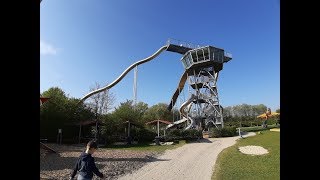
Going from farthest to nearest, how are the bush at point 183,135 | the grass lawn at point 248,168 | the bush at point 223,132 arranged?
the bush at point 223,132, the bush at point 183,135, the grass lawn at point 248,168

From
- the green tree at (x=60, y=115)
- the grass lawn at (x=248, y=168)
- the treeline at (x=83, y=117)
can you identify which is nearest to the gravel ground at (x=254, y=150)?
the grass lawn at (x=248, y=168)

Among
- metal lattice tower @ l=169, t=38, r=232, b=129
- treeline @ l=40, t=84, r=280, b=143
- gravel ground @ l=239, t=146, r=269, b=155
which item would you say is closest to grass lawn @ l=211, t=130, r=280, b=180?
gravel ground @ l=239, t=146, r=269, b=155

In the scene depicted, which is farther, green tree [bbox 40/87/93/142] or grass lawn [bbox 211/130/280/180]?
green tree [bbox 40/87/93/142]

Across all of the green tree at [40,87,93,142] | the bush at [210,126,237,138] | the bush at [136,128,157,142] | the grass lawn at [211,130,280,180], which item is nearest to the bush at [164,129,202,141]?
the bush at [136,128,157,142]

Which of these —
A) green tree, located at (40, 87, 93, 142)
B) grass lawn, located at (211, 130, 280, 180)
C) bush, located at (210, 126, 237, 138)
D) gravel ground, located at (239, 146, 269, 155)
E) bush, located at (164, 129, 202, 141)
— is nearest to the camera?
grass lawn, located at (211, 130, 280, 180)

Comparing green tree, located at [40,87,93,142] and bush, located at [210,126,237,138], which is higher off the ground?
green tree, located at [40,87,93,142]

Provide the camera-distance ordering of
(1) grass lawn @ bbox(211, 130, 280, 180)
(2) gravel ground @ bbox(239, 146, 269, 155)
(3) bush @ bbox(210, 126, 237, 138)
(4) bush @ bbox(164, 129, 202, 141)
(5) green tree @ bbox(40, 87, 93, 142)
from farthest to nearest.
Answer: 1. (3) bush @ bbox(210, 126, 237, 138)
2. (4) bush @ bbox(164, 129, 202, 141)
3. (5) green tree @ bbox(40, 87, 93, 142)
4. (2) gravel ground @ bbox(239, 146, 269, 155)
5. (1) grass lawn @ bbox(211, 130, 280, 180)

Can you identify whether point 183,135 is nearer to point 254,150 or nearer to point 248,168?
point 254,150

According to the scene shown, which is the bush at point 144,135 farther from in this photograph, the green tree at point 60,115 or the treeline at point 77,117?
the green tree at point 60,115

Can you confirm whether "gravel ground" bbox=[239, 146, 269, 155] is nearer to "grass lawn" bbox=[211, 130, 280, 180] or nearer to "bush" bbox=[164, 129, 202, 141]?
"grass lawn" bbox=[211, 130, 280, 180]

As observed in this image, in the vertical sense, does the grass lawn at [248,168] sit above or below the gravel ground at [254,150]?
above

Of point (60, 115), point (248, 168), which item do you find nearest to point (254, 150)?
point (248, 168)
